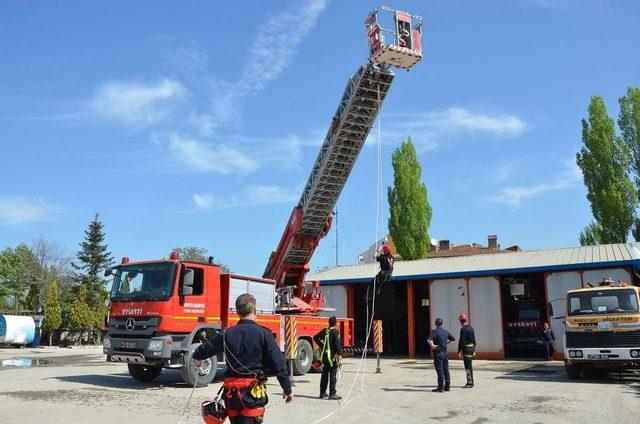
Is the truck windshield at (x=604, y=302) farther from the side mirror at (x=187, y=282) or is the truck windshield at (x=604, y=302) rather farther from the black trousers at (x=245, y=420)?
the black trousers at (x=245, y=420)

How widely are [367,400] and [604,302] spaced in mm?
7486

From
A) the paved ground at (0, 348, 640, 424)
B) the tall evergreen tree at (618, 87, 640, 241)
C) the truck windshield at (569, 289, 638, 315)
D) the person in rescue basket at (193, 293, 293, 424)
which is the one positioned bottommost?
the paved ground at (0, 348, 640, 424)

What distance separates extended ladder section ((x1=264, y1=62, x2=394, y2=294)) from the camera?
14305mm

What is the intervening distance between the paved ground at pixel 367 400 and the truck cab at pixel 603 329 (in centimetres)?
56

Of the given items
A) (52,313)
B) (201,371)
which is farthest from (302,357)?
(52,313)

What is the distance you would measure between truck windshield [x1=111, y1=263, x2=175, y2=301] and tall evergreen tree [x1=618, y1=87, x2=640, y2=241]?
33.8m

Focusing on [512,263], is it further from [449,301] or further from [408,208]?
[408,208]

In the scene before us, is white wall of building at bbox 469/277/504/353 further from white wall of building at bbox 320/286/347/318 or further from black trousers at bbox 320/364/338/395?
black trousers at bbox 320/364/338/395

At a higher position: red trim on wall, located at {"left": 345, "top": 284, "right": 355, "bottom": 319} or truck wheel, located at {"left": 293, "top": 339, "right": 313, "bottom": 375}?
red trim on wall, located at {"left": 345, "top": 284, "right": 355, "bottom": 319}

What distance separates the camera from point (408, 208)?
45.9 meters

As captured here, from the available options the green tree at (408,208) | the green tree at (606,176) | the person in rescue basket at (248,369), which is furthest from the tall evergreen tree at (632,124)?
the person in rescue basket at (248,369)

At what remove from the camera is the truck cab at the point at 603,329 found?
536 inches

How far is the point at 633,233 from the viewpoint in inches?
1431

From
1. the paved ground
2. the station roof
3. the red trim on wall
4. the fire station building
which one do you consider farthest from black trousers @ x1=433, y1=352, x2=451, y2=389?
the red trim on wall
